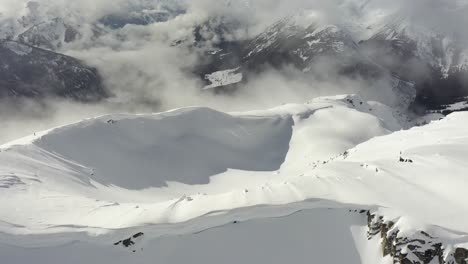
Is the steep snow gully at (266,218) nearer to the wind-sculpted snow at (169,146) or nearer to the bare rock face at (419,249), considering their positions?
the bare rock face at (419,249)

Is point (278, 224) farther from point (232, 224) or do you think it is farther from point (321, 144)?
point (321, 144)

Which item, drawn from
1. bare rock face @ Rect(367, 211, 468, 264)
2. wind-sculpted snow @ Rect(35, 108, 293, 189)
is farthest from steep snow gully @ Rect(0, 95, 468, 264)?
wind-sculpted snow @ Rect(35, 108, 293, 189)

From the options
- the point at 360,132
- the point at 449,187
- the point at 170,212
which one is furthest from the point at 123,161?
the point at 360,132

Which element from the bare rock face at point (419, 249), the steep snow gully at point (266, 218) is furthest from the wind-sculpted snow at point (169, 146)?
the bare rock face at point (419, 249)

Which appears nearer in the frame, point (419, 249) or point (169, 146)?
point (419, 249)

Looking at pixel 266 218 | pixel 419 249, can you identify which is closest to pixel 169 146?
pixel 266 218

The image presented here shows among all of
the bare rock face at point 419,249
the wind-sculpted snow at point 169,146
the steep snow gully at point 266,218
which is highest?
the wind-sculpted snow at point 169,146

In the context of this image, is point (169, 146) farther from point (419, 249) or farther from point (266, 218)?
point (419, 249)

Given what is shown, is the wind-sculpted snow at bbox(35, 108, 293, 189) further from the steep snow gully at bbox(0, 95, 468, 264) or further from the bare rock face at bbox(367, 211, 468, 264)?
the bare rock face at bbox(367, 211, 468, 264)

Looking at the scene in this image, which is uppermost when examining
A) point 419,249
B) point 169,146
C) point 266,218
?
point 169,146

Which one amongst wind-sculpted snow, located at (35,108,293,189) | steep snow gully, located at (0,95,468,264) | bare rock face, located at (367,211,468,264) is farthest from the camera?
wind-sculpted snow, located at (35,108,293,189)

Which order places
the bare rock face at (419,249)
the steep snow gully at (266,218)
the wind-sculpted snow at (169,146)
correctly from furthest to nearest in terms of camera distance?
the wind-sculpted snow at (169,146) → the steep snow gully at (266,218) → the bare rock face at (419,249)
